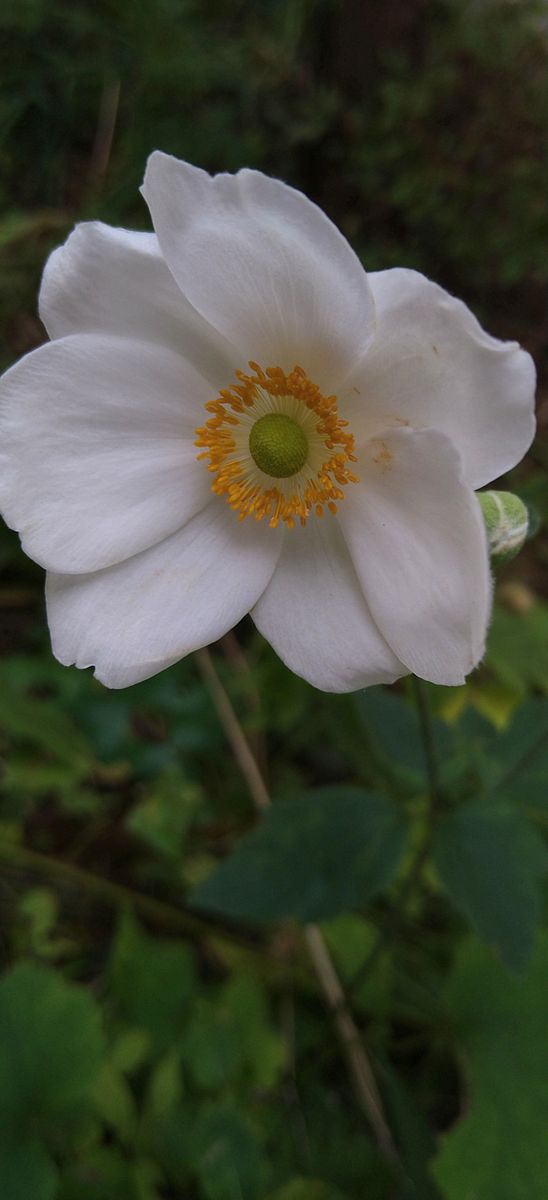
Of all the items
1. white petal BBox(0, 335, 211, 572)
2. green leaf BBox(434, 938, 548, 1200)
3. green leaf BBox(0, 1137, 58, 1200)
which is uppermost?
white petal BBox(0, 335, 211, 572)

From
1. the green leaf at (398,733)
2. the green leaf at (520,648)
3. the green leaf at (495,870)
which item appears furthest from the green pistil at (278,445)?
the green leaf at (520,648)

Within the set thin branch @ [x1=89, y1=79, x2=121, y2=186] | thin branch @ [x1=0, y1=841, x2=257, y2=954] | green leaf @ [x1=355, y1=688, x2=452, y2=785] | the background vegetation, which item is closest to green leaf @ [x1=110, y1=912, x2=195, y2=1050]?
the background vegetation

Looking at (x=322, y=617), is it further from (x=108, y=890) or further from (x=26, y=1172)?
(x=108, y=890)

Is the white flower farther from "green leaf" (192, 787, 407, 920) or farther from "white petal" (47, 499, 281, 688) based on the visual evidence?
"green leaf" (192, 787, 407, 920)

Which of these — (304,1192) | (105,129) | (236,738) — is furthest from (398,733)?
(105,129)

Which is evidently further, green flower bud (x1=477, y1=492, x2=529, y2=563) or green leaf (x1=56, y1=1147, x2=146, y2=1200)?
green leaf (x1=56, y1=1147, x2=146, y2=1200)

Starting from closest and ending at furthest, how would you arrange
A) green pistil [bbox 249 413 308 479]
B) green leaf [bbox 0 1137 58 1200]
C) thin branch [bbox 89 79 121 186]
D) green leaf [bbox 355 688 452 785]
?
green pistil [bbox 249 413 308 479], green leaf [bbox 0 1137 58 1200], green leaf [bbox 355 688 452 785], thin branch [bbox 89 79 121 186]

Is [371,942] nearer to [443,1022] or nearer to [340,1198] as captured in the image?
[443,1022]
